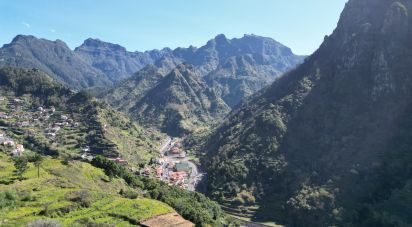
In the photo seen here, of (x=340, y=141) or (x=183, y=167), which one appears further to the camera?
(x=183, y=167)

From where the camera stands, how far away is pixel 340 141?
5846 inches

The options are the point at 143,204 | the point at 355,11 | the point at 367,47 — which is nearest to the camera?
the point at 143,204

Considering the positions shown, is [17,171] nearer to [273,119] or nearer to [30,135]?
[30,135]

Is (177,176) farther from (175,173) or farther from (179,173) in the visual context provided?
(179,173)

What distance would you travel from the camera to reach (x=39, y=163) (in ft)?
310

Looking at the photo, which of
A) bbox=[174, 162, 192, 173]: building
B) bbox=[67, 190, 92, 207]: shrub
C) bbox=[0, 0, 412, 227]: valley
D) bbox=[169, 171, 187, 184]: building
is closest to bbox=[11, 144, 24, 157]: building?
bbox=[0, 0, 412, 227]: valley

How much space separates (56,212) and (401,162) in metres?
103

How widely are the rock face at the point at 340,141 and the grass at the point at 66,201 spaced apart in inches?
2253

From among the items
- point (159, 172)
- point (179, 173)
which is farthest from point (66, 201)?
point (179, 173)

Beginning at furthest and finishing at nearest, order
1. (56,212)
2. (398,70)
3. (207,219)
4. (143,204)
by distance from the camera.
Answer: (398,70) → (207,219) → (143,204) → (56,212)

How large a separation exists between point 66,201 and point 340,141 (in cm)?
10282

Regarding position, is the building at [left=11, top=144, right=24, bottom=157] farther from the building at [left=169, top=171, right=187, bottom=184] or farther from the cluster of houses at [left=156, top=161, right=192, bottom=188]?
the building at [left=169, top=171, right=187, bottom=184]

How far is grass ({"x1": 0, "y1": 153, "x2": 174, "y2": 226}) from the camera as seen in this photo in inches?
2793

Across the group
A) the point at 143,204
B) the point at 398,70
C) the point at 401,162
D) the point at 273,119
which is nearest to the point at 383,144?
the point at 401,162
